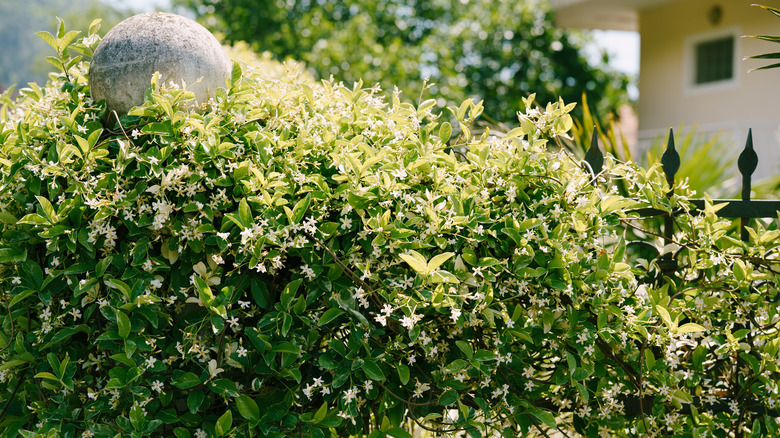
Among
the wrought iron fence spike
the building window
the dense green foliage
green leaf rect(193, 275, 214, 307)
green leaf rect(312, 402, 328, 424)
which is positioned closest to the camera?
green leaf rect(193, 275, 214, 307)

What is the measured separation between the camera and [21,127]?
6.66ft

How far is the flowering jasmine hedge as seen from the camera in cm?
178

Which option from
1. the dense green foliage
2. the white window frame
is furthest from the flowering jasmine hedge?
the dense green foliage

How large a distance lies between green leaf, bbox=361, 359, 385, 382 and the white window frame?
10.6m

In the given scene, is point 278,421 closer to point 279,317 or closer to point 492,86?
point 279,317

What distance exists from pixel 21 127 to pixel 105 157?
0.32m

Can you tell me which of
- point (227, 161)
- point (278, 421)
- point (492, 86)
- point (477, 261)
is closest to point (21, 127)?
point (227, 161)

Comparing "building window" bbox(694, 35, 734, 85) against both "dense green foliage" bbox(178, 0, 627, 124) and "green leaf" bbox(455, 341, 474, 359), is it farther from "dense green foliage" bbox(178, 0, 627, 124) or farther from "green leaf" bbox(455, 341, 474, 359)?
"green leaf" bbox(455, 341, 474, 359)

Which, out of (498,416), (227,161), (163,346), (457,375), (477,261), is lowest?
(498,416)

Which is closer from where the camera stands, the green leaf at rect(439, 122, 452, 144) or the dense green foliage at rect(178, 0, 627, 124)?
the green leaf at rect(439, 122, 452, 144)

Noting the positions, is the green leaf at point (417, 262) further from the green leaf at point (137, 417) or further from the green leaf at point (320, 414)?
the green leaf at point (137, 417)

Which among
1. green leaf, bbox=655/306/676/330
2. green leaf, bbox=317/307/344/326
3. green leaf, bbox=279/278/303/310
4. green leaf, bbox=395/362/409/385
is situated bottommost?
green leaf, bbox=395/362/409/385

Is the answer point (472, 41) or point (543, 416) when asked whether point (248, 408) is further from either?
point (472, 41)

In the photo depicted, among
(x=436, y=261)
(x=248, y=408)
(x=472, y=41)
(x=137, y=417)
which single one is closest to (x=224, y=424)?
(x=248, y=408)
